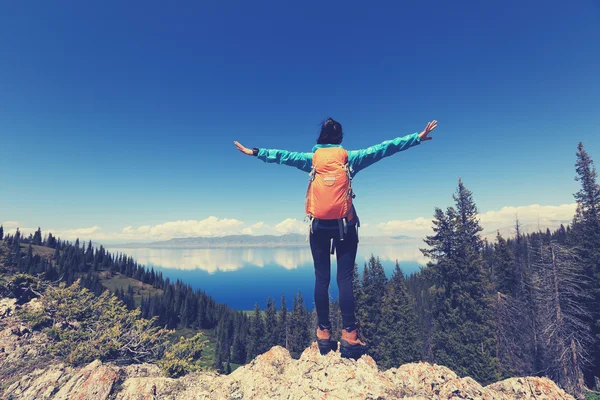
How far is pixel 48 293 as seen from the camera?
1042 cm

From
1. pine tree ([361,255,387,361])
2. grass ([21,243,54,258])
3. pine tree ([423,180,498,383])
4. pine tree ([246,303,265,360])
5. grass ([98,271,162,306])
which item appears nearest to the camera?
pine tree ([423,180,498,383])

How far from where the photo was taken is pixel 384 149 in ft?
15.5

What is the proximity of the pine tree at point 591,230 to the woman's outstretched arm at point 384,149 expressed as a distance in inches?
1161

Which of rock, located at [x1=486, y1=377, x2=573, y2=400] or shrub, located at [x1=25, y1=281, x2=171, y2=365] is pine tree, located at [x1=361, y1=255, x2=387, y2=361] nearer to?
rock, located at [x1=486, y1=377, x2=573, y2=400]

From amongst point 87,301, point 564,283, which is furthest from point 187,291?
point 564,283

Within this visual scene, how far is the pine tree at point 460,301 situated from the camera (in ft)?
67.5

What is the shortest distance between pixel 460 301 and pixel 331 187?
2421 centimetres

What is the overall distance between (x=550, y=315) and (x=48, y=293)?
3359cm

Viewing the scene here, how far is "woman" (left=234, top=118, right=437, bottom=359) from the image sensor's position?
4344 millimetres

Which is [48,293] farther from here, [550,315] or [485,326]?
[550,315]

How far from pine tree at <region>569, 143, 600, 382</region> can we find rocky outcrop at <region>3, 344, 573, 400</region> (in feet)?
87.8

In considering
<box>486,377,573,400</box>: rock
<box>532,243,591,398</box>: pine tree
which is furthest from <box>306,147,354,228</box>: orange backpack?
<box>532,243,591,398</box>: pine tree

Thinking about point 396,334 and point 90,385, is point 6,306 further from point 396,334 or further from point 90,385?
point 396,334

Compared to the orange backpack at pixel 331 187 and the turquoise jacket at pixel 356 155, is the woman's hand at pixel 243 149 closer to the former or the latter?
the turquoise jacket at pixel 356 155
